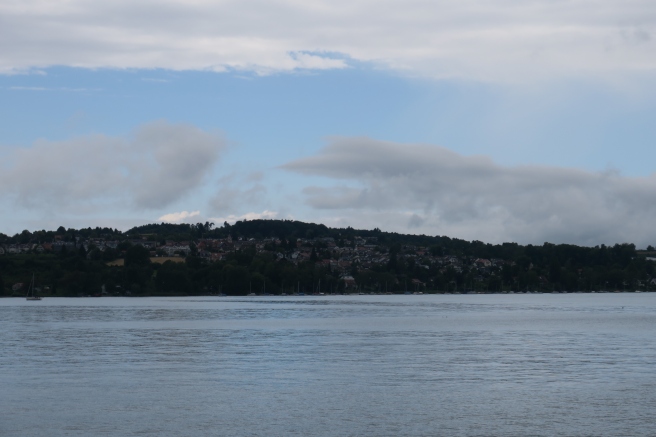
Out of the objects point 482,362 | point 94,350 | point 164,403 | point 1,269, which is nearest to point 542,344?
point 482,362

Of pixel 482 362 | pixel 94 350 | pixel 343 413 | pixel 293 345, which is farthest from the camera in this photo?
pixel 293 345

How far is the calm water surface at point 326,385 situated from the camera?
26.6m

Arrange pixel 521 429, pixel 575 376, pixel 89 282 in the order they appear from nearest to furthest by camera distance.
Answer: pixel 521 429 < pixel 575 376 < pixel 89 282

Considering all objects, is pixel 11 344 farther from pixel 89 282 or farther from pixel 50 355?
pixel 89 282

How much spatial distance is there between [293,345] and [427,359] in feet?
36.3

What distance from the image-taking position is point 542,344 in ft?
180

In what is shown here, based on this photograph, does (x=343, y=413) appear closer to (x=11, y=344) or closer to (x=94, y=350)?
(x=94, y=350)

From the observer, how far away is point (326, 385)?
34.7 metres

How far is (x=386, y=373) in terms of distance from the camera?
3859cm

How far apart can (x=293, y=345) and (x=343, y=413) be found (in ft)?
81.2

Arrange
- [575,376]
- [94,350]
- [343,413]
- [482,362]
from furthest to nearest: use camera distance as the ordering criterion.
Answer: [94,350] < [482,362] < [575,376] < [343,413]

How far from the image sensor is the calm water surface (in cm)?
2664

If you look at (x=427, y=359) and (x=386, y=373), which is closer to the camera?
(x=386, y=373)

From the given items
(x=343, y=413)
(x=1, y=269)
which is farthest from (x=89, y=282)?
(x=343, y=413)
